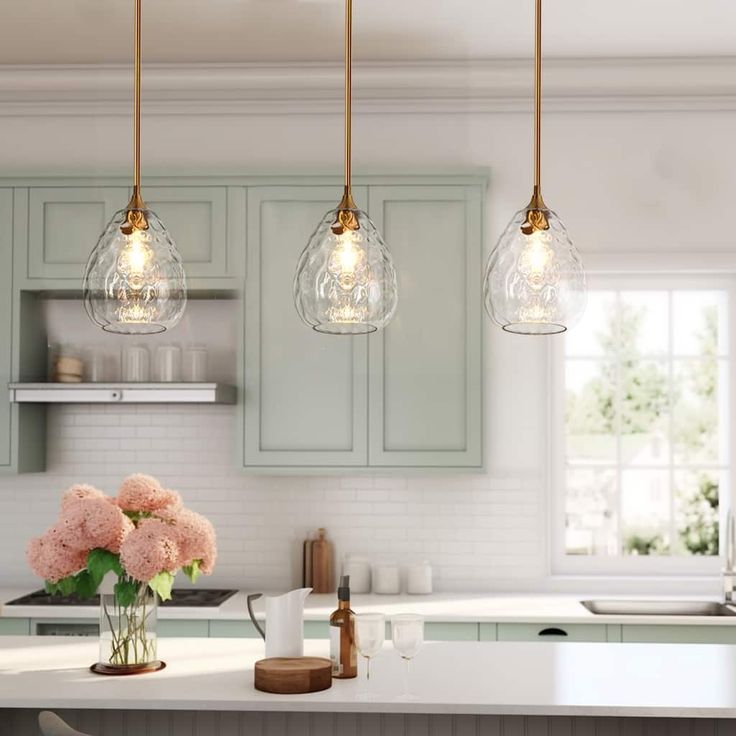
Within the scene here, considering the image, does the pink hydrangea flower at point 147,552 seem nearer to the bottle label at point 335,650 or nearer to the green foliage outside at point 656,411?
the bottle label at point 335,650

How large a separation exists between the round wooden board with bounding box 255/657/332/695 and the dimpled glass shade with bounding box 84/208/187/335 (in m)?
0.89

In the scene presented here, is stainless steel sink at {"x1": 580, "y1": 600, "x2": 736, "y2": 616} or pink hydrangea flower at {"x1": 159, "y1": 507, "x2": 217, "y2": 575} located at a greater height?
pink hydrangea flower at {"x1": 159, "y1": 507, "x2": 217, "y2": 575}

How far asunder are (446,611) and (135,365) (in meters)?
1.72

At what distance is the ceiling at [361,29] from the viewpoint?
386cm

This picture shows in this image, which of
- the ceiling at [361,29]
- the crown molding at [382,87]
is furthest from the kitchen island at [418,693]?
the crown molding at [382,87]

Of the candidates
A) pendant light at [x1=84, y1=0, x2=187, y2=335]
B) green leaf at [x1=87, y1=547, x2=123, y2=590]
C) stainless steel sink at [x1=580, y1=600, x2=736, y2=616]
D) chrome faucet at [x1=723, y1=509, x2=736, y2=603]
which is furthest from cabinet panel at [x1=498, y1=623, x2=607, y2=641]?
pendant light at [x1=84, y1=0, x2=187, y2=335]

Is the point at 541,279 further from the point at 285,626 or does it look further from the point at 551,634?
the point at 551,634

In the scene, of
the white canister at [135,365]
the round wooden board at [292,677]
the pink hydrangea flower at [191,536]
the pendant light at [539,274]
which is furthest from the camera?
the white canister at [135,365]

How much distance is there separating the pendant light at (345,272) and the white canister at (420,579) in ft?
7.20

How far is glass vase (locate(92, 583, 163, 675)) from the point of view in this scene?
264cm

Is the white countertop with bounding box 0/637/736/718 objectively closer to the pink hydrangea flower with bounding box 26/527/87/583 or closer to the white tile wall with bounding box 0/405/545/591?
the pink hydrangea flower with bounding box 26/527/87/583

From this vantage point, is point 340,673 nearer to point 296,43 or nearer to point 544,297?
point 544,297

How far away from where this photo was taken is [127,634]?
2641 mm

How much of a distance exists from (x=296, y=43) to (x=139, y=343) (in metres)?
1.49
